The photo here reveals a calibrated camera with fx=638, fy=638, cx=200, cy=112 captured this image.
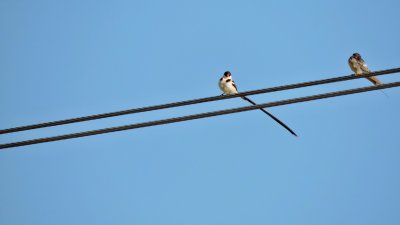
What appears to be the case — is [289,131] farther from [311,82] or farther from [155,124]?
[155,124]

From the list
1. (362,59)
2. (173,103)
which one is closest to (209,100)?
(173,103)

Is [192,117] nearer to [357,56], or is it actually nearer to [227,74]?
[227,74]

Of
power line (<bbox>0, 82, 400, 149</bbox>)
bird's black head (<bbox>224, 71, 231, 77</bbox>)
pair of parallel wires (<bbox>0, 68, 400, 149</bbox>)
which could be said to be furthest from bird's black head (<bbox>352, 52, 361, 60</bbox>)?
power line (<bbox>0, 82, 400, 149</bbox>)

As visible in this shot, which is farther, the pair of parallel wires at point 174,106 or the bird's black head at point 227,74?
the bird's black head at point 227,74

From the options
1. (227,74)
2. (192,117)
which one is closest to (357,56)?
(227,74)

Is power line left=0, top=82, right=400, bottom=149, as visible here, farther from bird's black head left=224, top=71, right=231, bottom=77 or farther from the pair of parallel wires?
bird's black head left=224, top=71, right=231, bottom=77

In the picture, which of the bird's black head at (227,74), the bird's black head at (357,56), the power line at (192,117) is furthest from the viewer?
the bird's black head at (357,56)

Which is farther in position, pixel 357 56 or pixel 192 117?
pixel 357 56

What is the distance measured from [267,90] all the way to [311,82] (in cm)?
48

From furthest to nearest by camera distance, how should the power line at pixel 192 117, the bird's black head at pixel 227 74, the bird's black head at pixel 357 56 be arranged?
the bird's black head at pixel 357 56 < the bird's black head at pixel 227 74 < the power line at pixel 192 117

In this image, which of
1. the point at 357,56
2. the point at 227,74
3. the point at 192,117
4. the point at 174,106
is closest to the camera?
the point at 192,117

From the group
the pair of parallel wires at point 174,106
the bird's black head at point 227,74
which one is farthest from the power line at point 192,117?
the bird's black head at point 227,74

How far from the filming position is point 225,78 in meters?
12.7

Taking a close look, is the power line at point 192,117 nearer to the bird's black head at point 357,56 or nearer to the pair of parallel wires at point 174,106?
the pair of parallel wires at point 174,106
